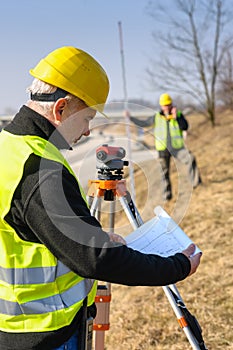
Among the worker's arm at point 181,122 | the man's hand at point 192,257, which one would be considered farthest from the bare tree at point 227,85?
the man's hand at point 192,257

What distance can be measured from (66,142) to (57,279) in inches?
17.8

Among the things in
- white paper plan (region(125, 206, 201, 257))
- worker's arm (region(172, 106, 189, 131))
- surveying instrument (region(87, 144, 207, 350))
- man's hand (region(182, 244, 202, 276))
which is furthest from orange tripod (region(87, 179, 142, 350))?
worker's arm (region(172, 106, 189, 131))

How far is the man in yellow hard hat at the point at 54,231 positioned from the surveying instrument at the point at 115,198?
2.28 feet

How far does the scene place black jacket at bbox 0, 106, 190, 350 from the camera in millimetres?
1373

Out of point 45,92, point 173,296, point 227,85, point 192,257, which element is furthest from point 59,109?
point 227,85

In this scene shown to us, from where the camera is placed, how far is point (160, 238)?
1.83 meters

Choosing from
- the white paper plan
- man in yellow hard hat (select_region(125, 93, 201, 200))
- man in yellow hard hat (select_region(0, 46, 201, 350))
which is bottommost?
man in yellow hard hat (select_region(125, 93, 201, 200))

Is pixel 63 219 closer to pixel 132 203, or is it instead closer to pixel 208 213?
pixel 132 203

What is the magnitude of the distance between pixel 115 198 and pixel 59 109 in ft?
3.77

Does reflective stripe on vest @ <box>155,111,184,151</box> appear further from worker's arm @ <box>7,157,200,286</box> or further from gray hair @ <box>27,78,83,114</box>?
worker's arm @ <box>7,157,200,286</box>

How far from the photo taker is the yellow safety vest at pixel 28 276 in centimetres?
146

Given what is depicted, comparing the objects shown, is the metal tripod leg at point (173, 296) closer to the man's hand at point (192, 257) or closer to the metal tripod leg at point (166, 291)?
the metal tripod leg at point (166, 291)

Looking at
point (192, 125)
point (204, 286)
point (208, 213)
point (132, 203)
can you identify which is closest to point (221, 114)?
point (192, 125)

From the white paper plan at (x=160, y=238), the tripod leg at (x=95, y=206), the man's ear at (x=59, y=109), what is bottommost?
the tripod leg at (x=95, y=206)
